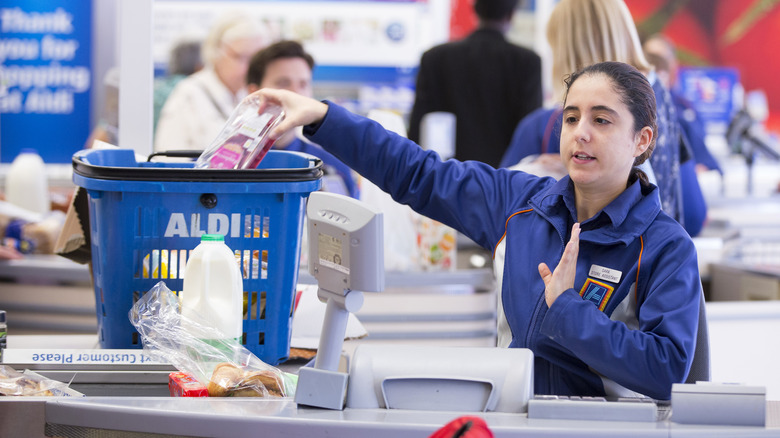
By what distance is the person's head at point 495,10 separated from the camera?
16.5 ft

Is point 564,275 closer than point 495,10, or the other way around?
point 564,275

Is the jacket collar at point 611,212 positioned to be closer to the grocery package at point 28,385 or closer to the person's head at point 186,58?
the grocery package at point 28,385

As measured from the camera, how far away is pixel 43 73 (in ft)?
25.8

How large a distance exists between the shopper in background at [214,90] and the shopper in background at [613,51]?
→ 6.24 feet

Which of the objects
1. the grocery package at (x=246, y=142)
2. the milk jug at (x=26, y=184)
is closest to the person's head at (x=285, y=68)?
the milk jug at (x=26, y=184)

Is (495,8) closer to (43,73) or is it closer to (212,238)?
(212,238)

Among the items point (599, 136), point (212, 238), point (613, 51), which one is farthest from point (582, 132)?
point (613, 51)

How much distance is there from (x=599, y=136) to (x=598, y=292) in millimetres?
312

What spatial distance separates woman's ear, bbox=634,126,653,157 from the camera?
1.87 metres

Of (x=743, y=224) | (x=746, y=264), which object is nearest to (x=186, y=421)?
(x=746, y=264)

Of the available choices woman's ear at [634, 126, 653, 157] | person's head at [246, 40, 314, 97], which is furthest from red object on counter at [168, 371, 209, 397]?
person's head at [246, 40, 314, 97]

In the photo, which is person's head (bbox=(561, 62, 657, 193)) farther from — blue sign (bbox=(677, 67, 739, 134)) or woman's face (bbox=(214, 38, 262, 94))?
blue sign (bbox=(677, 67, 739, 134))

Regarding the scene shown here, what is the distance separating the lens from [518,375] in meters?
1.37

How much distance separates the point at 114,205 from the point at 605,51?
1.87 m
